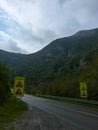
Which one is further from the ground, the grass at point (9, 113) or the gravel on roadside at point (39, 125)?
the grass at point (9, 113)

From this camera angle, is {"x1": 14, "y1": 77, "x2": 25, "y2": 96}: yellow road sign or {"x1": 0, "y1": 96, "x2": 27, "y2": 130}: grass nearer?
{"x1": 0, "y1": 96, "x2": 27, "y2": 130}: grass

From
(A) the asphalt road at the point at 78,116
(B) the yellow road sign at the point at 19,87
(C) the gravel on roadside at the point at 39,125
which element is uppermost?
(B) the yellow road sign at the point at 19,87

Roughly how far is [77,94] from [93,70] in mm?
12918

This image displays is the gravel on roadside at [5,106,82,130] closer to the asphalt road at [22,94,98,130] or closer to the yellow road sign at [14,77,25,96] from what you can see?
the asphalt road at [22,94,98,130]

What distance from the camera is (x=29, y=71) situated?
198 m

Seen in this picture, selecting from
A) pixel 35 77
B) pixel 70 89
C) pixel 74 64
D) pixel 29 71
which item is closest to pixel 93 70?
pixel 70 89

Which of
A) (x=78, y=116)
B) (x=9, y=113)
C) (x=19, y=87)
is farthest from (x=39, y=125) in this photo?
(x=19, y=87)

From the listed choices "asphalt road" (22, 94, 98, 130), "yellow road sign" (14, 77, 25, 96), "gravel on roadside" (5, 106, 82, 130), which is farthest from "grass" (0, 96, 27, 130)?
"asphalt road" (22, 94, 98, 130)

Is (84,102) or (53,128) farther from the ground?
(84,102)

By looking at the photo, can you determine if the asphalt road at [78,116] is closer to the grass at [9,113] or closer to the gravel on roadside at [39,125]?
the gravel on roadside at [39,125]

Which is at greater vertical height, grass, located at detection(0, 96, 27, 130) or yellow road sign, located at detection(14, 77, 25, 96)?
yellow road sign, located at detection(14, 77, 25, 96)

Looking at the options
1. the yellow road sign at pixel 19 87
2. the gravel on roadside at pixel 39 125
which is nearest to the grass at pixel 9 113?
the gravel on roadside at pixel 39 125

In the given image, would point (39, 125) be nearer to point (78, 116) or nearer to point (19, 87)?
point (78, 116)

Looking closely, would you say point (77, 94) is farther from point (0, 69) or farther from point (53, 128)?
point (53, 128)
